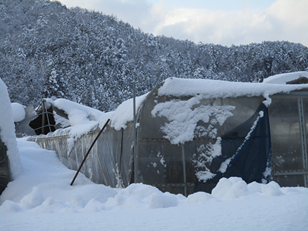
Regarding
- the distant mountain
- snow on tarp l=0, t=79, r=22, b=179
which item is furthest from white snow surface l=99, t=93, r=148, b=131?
the distant mountain

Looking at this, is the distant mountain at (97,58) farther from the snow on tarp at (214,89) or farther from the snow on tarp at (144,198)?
the snow on tarp at (144,198)

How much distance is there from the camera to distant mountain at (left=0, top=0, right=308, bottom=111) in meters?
44.6

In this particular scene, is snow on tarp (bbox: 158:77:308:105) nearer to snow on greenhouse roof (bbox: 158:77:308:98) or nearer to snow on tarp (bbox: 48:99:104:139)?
snow on greenhouse roof (bbox: 158:77:308:98)

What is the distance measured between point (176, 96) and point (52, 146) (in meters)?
8.27

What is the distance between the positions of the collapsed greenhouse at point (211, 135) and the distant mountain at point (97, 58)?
1308 inches

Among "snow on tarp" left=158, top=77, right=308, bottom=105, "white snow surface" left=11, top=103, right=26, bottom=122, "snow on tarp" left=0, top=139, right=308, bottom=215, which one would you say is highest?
"white snow surface" left=11, top=103, right=26, bottom=122

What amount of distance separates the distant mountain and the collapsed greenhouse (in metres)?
33.2

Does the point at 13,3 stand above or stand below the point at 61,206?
above

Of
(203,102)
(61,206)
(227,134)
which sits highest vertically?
(203,102)

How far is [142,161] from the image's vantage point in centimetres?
661

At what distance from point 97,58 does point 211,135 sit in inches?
2662

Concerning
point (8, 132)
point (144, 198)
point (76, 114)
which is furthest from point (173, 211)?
point (76, 114)

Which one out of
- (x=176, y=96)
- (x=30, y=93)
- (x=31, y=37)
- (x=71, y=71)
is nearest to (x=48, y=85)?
(x=30, y=93)

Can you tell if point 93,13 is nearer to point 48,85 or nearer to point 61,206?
point 48,85
